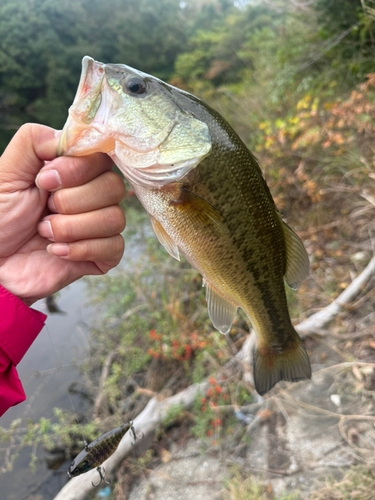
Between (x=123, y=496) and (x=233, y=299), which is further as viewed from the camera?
(x=123, y=496)

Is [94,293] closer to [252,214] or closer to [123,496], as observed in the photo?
[123,496]

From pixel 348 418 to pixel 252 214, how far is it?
7.49 ft

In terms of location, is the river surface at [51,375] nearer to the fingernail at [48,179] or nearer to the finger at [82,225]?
the finger at [82,225]

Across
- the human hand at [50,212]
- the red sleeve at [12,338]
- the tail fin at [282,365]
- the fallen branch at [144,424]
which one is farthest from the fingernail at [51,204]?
the fallen branch at [144,424]

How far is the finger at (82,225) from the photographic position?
3.63ft

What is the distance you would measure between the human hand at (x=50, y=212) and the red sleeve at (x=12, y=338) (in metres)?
0.13

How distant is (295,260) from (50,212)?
3.45 feet

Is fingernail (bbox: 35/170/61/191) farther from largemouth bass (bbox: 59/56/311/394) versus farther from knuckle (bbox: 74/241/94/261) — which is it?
knuckle (bbox: 74/241/94/261)

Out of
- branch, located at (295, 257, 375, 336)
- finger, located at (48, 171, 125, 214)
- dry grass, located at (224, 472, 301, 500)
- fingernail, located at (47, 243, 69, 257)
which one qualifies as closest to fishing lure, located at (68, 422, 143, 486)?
fingernail, located at (47, 243, 69, 257)

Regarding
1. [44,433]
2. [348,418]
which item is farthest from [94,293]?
[348,418]

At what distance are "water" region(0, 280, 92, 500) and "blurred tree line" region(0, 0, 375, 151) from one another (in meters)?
2.83

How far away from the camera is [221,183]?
1.09 metres

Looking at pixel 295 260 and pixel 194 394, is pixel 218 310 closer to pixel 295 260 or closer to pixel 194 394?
pixel 295 260

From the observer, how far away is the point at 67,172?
105 centimetres
